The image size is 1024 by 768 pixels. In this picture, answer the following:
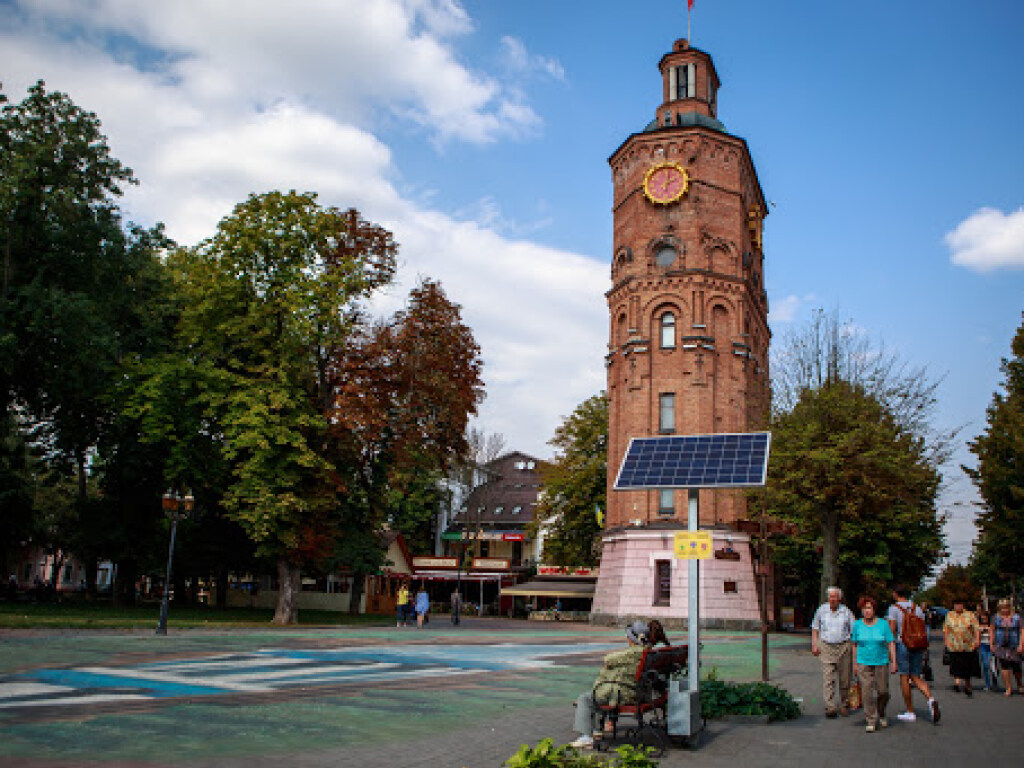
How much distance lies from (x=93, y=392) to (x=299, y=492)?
29.3 ft

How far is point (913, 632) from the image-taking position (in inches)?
488

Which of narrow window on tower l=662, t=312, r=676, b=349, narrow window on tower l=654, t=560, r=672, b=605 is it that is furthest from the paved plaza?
narrow window on tower l=662, t=312, r=676, b=349

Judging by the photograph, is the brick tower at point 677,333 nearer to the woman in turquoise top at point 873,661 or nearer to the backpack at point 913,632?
the backpack at point 913,632

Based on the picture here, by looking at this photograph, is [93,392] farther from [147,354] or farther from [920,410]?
[920,410]

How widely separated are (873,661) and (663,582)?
29863mm

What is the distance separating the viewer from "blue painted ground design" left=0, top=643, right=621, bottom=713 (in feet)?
34.2

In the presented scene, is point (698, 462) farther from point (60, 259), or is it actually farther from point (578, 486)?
point (578, 486)

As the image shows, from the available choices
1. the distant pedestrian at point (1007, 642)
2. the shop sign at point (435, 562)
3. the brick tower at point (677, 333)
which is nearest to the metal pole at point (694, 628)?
the distant pedestrian at point (1007, 642)

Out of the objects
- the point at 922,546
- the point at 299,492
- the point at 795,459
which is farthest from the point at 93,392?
the point at 922,546

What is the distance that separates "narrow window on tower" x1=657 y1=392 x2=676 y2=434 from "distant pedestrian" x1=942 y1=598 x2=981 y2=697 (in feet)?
85.5

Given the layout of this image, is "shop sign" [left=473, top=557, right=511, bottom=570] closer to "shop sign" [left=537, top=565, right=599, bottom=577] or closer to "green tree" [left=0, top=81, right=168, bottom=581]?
"shop sign" [left=537, top=565, right=599, bottom=577]

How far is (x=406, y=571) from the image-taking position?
57.6 m

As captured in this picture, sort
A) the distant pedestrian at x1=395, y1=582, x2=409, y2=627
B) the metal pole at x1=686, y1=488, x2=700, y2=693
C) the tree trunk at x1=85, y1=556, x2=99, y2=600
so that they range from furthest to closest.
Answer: the tree trunk at x1=85, y1=556, x2=99, y2=600
the distant pedestrian at x1=395, y1=582, x2=409, y2=627
the metal pole at x1=686, y1=488, x2=700, y2=693

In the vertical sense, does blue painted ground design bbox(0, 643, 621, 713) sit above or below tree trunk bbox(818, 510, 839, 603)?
below
